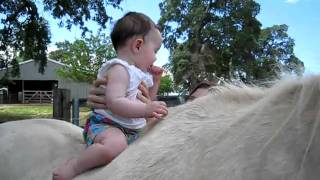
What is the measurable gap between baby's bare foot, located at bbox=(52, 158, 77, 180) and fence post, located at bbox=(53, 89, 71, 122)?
5785mm

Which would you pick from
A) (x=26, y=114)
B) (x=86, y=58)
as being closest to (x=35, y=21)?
(x=26, y=114)

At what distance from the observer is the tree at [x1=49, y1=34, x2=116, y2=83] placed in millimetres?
52531

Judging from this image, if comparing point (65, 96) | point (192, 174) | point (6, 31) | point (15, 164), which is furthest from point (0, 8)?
point (192, 174)

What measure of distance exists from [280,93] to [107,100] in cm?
90

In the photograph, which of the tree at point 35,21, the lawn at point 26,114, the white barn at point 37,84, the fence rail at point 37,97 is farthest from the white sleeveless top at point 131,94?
the white barn at point 37,84

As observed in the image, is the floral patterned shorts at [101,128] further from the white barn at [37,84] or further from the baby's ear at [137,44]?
the white barn at [37,84]

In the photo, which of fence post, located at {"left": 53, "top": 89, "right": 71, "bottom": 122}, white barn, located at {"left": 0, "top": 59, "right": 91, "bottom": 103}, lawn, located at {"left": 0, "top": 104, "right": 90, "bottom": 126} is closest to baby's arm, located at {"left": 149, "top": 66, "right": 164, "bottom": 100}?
lawn, located at {"left": 0, "top": 104, "right": 90, "bottom": 126}

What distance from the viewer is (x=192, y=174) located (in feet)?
5.01

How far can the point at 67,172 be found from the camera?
2129mm

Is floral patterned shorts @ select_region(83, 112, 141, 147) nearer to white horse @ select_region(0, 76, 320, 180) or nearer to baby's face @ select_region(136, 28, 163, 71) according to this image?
white horse @ select_region(0, 76, 320, 180)

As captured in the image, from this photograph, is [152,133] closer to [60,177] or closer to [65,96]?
[60,177]

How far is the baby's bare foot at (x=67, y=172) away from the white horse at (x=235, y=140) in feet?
0.17

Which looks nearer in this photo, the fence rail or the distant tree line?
the distant tree line

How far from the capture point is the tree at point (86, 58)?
52.5 m
